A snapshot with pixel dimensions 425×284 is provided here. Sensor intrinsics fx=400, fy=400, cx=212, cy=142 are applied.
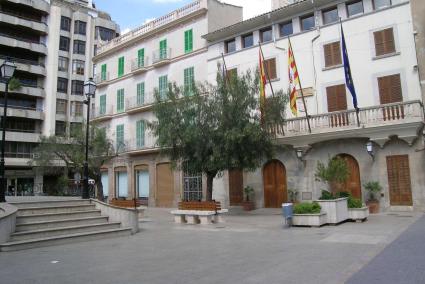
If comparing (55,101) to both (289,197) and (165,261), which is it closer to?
(289,197)

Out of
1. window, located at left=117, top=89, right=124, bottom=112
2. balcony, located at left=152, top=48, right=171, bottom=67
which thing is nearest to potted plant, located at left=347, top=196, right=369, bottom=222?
balcony, located at left=152, top=48, right=171, bottom=67

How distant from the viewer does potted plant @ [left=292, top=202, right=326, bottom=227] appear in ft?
46.9

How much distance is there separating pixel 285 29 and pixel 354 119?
8032mm

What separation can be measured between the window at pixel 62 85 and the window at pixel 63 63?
139 cm

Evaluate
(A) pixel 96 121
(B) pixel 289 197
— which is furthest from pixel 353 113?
(A) pixel 96 121

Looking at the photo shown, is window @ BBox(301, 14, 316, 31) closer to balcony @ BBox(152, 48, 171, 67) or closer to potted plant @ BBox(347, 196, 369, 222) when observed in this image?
balcony @ BBox(152, 48, 171, 67)

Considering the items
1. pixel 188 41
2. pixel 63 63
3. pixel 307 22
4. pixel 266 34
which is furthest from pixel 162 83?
pixel 63 63

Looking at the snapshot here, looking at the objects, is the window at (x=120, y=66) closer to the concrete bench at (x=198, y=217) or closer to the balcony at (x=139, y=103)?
the balcony at (x=139, y=103)

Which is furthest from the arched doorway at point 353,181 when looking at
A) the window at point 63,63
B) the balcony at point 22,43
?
the window at point 63,63

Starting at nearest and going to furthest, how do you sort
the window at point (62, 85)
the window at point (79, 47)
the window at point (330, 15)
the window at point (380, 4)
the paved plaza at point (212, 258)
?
the paved plaza at point (212, 258), the window at point (380, 4), the window at point (330, 15), the window at point (62, 85), the window at point (79, 47)

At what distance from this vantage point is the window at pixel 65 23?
5453 centimetres

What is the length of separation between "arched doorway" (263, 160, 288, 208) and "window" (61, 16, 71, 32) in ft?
137

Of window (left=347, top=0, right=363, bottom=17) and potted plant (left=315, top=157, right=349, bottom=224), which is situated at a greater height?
window (left=347, top=0, right=363, bottom=17)

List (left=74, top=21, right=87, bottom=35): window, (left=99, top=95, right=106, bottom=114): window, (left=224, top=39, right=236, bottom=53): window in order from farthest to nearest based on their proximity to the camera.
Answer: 1. (left=74, top=21, right=87, bottom=35): window
2. (left=99, top=95, right=106, bottom=114): window
3. (left=224, top=39, right=236, bottom=53): window
